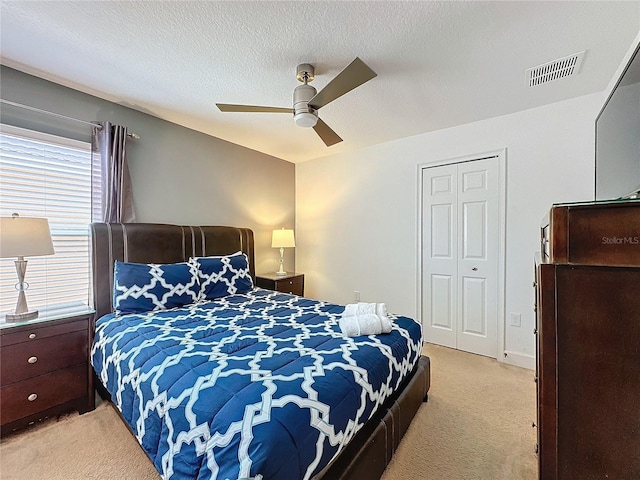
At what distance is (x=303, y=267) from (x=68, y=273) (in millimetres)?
2902

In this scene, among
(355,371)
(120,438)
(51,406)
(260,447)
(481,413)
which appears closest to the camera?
(260,447)

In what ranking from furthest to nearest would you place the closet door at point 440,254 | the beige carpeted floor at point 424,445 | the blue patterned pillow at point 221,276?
the closet door at point 440,254 → the blue patterned pillow at point 221,276 → the beige carpeted floor at point 424,445

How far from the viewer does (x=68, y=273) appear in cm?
238

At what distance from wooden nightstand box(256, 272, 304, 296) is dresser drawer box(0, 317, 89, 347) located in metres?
1.96

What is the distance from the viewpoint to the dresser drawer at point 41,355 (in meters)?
1.75

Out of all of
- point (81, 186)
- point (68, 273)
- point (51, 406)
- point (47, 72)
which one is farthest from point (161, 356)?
point (47, 72)

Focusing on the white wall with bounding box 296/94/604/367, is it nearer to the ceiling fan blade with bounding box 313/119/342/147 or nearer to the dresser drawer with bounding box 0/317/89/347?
the ceiling fan blade with bounding box 313/119/342/147

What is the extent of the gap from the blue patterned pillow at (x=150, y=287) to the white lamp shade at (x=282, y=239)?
1.51 metres

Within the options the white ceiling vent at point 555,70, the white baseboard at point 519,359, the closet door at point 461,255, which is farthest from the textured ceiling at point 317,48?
the white baseboard at point 519,359

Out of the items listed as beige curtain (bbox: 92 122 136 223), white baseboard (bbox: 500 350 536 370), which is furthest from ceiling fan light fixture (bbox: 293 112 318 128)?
white baseboard (bbox: 500 350 536 370)

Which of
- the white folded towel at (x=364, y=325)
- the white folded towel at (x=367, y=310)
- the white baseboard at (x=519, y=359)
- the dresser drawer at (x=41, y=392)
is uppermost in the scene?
the white folded towel at (x=367, y=310)

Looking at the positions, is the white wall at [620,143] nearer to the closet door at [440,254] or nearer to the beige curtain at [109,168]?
the closet door at [440,254]

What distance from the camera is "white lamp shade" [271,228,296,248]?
395 centimetres

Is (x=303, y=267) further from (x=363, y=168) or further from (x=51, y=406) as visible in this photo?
(x=51, y=406)
